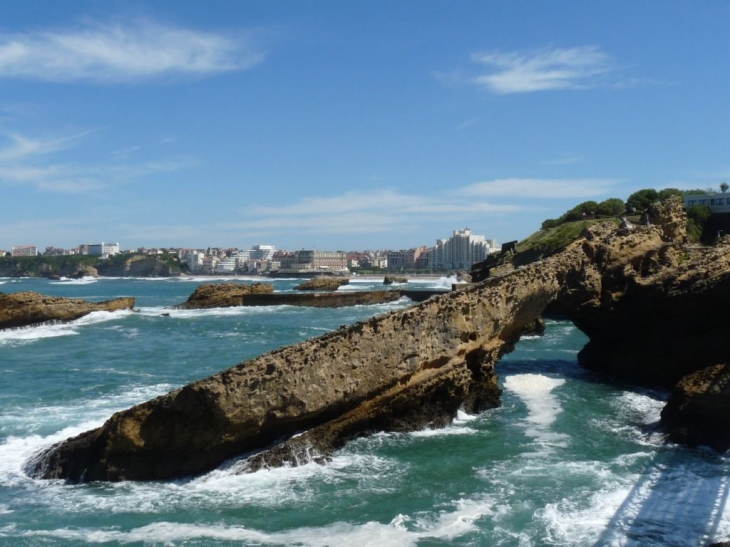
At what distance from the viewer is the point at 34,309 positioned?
156 feet

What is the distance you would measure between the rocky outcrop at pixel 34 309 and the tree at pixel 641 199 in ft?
218

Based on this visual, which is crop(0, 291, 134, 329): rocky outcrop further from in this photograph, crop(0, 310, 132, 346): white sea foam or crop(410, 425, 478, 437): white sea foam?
crop(410, 425, 478, 437): white sea foam

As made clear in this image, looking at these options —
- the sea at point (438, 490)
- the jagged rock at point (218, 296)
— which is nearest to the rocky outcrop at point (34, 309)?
the jagged rock at point (218, 296)

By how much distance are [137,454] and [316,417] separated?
365cm

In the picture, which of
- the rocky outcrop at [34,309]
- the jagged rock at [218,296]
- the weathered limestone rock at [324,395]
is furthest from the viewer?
the jagged rock at [218,296]

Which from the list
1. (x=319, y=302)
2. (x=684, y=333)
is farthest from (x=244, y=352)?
(x=319, y=302)

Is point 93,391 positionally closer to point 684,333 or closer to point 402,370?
point 402,370

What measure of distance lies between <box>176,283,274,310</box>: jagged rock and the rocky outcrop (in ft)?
38.9

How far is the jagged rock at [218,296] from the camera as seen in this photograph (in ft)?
209

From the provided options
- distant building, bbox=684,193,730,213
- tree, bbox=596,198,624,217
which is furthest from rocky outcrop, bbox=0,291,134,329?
tree, bbox=596,198,624,217

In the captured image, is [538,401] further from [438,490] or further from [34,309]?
[34,309]

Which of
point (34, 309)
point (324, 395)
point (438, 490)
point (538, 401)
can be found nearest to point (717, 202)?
point (538, 401)

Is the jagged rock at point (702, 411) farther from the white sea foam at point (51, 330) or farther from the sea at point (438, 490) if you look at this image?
the white sea foam at point (51, 330)

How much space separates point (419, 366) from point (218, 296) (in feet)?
170
